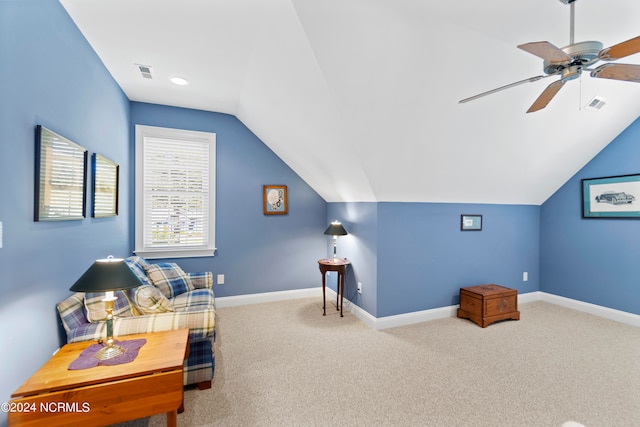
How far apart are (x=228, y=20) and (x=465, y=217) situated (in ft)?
11.4

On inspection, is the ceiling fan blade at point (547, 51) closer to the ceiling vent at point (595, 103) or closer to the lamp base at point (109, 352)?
the ceiling vent at point (595, 103)

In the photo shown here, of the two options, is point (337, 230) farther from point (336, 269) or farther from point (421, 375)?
point (421, 375)

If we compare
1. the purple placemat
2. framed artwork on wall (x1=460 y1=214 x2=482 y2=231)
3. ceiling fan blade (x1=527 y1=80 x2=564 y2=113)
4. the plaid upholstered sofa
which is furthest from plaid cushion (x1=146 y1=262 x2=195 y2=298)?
ceiling fan blade (x1=527 y1=80 x2=564 y2=113)

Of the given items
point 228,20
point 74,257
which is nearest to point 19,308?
point 74,257

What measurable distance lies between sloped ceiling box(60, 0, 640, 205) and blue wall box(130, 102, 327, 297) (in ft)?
1.03

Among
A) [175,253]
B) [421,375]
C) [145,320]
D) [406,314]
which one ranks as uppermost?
[175,253]

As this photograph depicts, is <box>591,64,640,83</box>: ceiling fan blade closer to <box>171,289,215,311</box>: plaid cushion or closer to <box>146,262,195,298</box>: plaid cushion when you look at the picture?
<box>171,289,215,311</box>: plaid cushion

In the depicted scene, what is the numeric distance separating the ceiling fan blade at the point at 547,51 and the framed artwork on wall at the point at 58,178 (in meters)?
2.70

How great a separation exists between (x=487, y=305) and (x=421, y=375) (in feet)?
5.06

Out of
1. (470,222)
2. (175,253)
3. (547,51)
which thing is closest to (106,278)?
(175,253)

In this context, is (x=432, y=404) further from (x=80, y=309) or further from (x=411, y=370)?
(x=80, y=309)

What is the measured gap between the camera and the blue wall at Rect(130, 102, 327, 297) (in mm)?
4020

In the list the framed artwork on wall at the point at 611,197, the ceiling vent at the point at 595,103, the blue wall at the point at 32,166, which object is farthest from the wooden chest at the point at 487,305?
the blue wall at the point at 32,166

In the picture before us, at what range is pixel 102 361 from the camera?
1581mm
